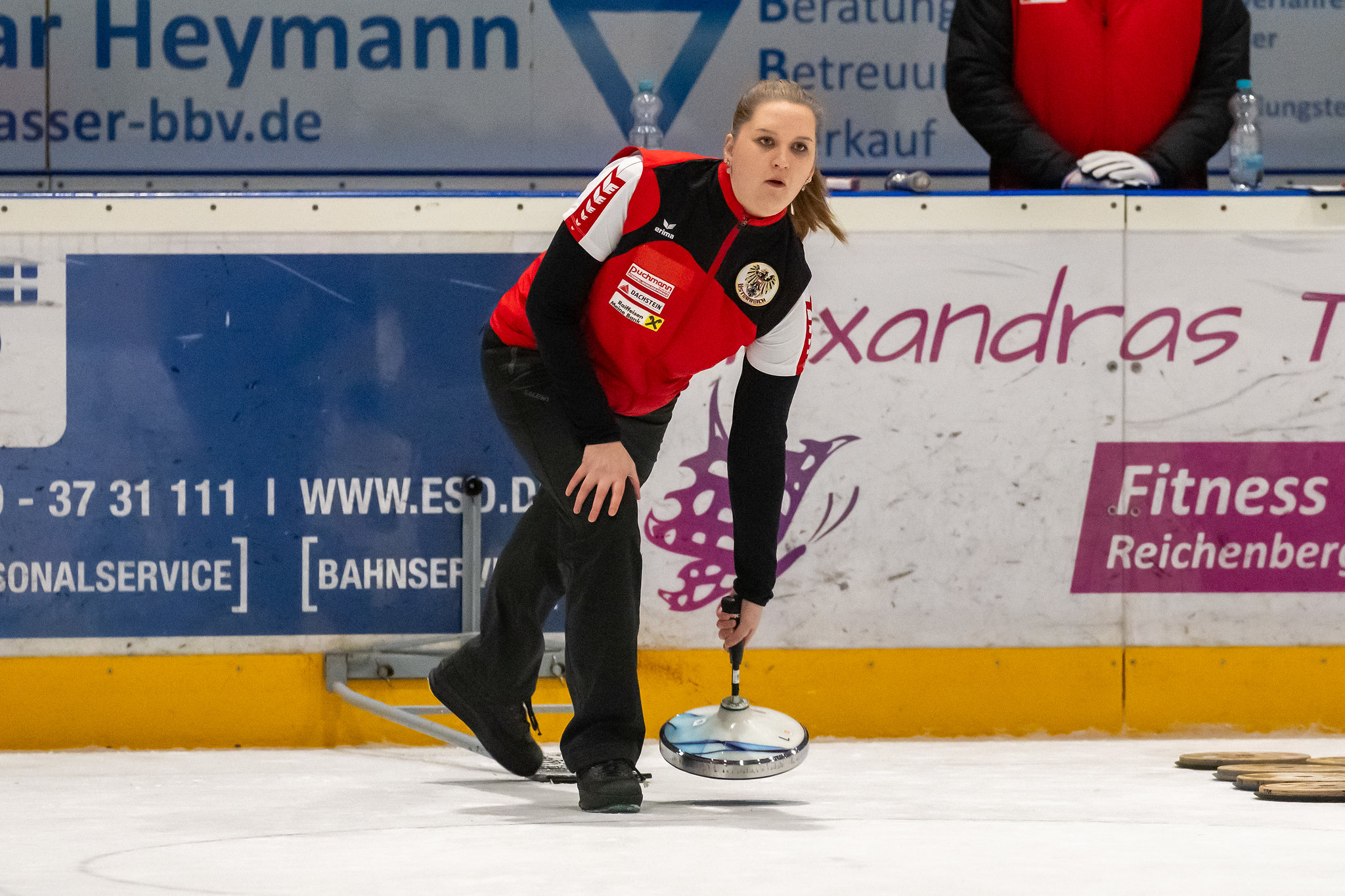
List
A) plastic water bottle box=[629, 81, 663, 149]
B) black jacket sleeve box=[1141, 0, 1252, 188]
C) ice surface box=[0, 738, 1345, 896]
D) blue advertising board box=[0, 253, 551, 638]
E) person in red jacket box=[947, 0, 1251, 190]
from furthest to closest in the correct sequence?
plastic water bottle box=[629, 81, 663, 149], person in red jacket box=[947, 0, 1251, 190], black jacket sleeve box=[1141, 0, 1252, 188], blue advertising board box=[0, 253, 551, 638], ice surface box=[0, 738, 1345, 896]

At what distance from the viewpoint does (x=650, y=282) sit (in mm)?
2779

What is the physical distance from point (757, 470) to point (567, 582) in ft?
1.35

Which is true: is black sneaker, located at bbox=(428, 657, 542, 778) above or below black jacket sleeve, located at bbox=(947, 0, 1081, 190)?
below

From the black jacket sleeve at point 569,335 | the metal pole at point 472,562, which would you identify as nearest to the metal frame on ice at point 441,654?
the metal pole at point 472,562

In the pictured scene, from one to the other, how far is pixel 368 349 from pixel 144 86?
1.82m

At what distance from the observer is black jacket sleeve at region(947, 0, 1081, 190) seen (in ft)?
13.4

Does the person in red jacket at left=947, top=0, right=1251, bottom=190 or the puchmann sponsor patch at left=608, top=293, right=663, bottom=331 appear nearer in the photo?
the puchmann sponsor patch at left=608, top=293, right=663, bottom=331

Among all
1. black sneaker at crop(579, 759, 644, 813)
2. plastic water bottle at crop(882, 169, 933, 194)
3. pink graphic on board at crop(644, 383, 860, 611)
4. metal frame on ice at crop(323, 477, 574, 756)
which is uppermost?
plastic water bottle at crop(882, 169, 933, 194)

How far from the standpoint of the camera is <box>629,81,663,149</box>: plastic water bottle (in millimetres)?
4906

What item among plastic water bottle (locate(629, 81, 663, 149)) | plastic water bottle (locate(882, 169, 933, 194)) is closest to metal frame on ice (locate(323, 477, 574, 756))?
plastic water bottle (locate(882, 169, 933, 194))

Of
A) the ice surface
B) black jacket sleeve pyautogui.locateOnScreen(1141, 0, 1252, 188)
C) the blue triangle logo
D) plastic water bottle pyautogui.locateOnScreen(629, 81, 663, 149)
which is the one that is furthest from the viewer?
the blue triangle logo

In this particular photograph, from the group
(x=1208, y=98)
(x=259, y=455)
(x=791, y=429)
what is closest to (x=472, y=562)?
(x=259, y=455)

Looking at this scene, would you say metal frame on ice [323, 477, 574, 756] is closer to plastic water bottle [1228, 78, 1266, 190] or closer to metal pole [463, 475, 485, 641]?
metal pole [463, 475, 485, 641]

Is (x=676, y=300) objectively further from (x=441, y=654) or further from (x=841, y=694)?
(x=841, y=694)
